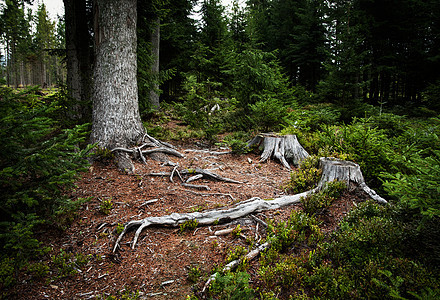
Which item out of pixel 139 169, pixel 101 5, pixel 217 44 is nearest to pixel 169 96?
pixel 217 44

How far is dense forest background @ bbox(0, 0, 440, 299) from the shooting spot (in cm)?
267

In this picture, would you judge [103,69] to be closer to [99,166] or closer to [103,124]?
[103,124]

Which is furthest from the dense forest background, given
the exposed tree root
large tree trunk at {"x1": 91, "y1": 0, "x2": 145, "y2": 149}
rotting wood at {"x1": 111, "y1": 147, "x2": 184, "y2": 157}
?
the exposed tree root

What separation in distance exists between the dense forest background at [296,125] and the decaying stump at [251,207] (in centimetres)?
46

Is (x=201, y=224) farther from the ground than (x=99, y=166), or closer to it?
closer to it

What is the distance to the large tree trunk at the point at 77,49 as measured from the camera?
8406 millimetres

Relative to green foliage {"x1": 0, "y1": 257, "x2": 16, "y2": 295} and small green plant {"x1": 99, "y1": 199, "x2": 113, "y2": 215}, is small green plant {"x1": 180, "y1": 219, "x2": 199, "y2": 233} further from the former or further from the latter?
green foliage {"x1": 0, "y1": 257, "x2": 16, "y2": 295}

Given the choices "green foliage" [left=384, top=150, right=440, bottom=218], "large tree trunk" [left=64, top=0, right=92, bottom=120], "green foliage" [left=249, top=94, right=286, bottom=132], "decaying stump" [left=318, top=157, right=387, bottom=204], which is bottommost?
"decaying stump" [left=318, top=157, right=387, bottom=204]

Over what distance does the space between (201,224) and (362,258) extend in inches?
96.3

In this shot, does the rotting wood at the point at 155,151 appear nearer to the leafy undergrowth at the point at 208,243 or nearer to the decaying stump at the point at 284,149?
the leafy undergrowth at the point at 208,243

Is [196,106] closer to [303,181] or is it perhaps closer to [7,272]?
[303,181]

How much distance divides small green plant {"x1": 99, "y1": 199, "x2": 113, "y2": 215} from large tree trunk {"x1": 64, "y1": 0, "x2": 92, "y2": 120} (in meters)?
5.36

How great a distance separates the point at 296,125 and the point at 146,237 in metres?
6.72

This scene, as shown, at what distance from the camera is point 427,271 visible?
2529 mm
